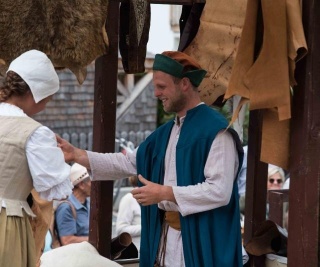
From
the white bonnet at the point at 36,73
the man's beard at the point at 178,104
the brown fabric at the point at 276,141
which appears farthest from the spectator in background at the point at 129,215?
the brown fabric at the point at 276,141

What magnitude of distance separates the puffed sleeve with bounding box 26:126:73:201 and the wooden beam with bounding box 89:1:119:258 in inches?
41.2

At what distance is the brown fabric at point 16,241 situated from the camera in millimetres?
3432

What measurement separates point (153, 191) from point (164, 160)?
34 cm

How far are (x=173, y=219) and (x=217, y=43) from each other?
41.8 inches

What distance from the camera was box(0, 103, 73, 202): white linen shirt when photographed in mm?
3352

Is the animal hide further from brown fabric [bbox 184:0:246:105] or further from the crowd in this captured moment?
brown fabric [bbox 184:0:246:105]

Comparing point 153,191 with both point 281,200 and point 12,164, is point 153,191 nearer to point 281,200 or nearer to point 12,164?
point 12,164

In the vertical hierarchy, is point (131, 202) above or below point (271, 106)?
below

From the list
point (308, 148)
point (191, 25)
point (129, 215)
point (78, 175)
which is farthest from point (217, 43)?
point (129, 215)

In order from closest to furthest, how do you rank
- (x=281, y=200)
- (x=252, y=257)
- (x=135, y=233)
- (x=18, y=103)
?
(x=18, y=103) < (x=252, y=257) < (x=281, y=200) < (x=135, y=233)

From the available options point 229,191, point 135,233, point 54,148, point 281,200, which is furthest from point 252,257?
point 135,233

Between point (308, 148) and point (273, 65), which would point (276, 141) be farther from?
point (273, 65)

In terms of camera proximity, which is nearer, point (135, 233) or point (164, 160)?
point (164, 160)

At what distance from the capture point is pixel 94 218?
Answer: 14.9 feet
